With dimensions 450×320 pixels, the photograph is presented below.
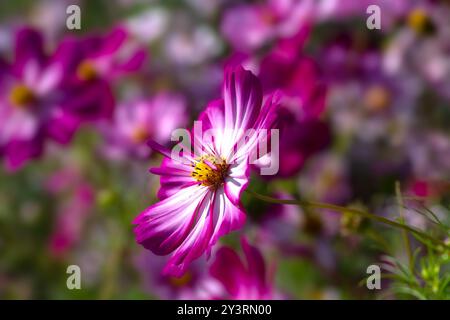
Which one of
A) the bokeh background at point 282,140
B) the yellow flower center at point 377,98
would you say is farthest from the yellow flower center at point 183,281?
the yellow flower center at point 377,98

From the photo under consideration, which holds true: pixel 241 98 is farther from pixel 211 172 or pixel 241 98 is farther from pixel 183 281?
pixel 183 281

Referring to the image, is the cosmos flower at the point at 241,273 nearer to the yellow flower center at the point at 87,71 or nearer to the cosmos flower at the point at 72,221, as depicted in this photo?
the yellow flower center at the point at 87,71

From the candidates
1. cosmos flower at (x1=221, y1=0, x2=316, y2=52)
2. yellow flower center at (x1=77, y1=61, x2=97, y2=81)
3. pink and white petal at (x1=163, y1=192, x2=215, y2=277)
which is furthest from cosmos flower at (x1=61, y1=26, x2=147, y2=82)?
pink and white petal at (x1=163, y1=192, x2=215, y2=277)

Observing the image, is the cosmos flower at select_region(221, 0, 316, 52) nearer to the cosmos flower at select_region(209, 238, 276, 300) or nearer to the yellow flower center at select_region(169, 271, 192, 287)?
the yellow flower center at select_region(169, 271, 192, 287)

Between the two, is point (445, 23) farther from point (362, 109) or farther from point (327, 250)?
point (327, 250)

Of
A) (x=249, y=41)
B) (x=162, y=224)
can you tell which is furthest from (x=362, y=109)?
(x=162, y=224)

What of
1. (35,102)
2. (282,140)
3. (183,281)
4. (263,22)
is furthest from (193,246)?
(263,22)
